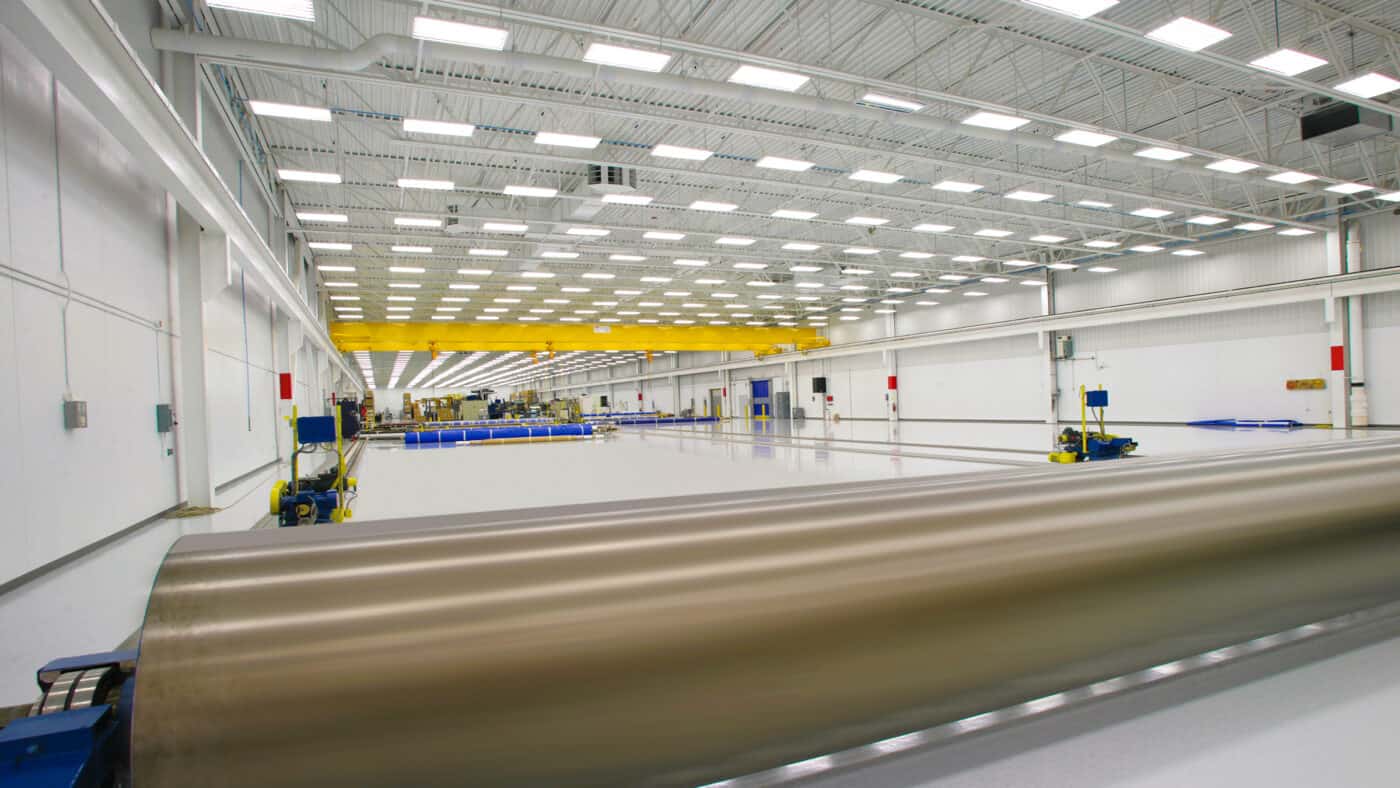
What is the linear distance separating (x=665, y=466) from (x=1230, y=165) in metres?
11.0

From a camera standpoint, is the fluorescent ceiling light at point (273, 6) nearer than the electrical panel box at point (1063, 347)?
Yes

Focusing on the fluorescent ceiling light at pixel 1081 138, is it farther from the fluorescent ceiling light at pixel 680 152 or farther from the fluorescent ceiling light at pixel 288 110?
the fluorescent ceiling light at pixel 288 110

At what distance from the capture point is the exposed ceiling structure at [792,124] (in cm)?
775

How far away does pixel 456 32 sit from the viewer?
21.4 feet

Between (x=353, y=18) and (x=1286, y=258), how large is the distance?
2075cm

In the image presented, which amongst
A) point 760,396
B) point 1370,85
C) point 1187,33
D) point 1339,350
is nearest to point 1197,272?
point 1339,350

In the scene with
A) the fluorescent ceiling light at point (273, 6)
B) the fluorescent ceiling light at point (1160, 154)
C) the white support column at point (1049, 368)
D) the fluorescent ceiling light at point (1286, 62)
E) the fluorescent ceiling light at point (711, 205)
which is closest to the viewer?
the fluorescent ceiling light at point (273, 6)

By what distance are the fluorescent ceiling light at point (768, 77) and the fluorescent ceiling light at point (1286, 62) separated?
525 cm

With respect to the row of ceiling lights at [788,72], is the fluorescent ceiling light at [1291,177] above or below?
below

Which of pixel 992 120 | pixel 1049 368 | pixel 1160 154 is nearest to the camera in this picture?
pixel 992 120

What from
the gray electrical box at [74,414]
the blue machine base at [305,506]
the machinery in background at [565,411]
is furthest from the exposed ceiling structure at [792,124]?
the machinery in background at [565,411]

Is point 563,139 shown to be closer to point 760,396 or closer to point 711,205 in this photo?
point 711,205

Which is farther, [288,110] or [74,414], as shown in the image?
[288,110]

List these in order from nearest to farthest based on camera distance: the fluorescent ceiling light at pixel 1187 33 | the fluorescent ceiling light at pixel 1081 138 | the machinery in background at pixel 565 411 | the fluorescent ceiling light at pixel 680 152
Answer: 1. the fluorescent ceiling light at pixel 1187 33
2. the fluorescent ceiling light at pixel 680 152
3. the fluorescent ceiling light at pixel 1081 138
4. the machinery in background at pixel 565 411
